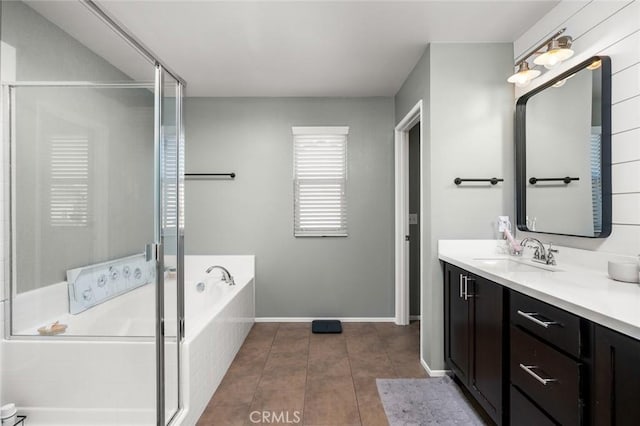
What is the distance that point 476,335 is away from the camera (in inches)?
74.9

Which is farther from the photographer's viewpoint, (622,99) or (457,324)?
(457,324)

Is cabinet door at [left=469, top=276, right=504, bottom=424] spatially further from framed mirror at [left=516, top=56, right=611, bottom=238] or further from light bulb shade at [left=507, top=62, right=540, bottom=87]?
light bulb shade at [left=507, top=62, right=540, bottom=87]

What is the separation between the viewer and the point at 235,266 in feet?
11.7

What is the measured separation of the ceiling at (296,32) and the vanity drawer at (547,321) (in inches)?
71.8

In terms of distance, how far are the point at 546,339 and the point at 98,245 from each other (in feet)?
7.72

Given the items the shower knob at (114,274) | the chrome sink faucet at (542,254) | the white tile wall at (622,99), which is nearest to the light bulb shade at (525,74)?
the white tile wall at (622,99)

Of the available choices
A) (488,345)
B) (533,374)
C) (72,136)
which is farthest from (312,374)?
(72,136)

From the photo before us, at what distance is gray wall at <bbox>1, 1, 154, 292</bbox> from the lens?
1436 mm

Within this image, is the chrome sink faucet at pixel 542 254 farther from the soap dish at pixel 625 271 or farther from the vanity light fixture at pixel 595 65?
the vanity light fixture at pixel 595 65

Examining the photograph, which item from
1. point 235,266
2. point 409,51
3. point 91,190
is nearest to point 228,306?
point 235,266

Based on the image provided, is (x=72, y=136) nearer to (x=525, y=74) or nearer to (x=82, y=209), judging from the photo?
(x=82, y=209)

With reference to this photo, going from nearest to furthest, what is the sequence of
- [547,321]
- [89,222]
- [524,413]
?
[547,321], [524,413], [89,222]

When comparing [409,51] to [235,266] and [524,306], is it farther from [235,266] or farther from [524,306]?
[235,266]

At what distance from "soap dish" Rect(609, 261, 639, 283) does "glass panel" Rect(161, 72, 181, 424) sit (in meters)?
2.21
